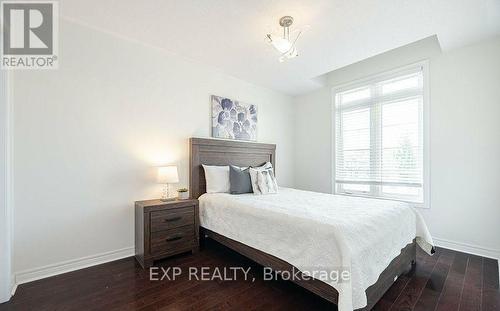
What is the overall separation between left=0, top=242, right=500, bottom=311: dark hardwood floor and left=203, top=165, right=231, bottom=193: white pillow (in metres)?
1.03

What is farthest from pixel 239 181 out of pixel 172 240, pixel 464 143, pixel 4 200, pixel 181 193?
pixel 464 143

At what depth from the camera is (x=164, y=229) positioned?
8.28ft

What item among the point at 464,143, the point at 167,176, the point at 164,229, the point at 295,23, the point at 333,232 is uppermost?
the point at 295,23

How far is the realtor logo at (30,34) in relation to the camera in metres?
2.06

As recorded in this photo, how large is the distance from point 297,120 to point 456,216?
2984 mm

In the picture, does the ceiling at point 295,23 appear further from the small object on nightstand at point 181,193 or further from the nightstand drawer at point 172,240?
the nightstand drawer at point 172,240

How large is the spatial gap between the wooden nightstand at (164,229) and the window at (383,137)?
2.73m

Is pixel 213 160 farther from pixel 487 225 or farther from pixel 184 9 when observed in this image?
pixel 487 225

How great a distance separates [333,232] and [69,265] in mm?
2603

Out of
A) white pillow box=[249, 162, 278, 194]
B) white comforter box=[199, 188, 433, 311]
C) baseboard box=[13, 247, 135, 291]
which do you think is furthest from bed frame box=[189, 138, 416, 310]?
baseboard box=[13, 247, 135, 291]

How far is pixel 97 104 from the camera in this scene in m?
2.49

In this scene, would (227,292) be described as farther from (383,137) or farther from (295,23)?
(383,137)

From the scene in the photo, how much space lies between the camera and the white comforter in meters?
1.49

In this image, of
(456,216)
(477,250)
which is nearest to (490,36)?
(456,216)
